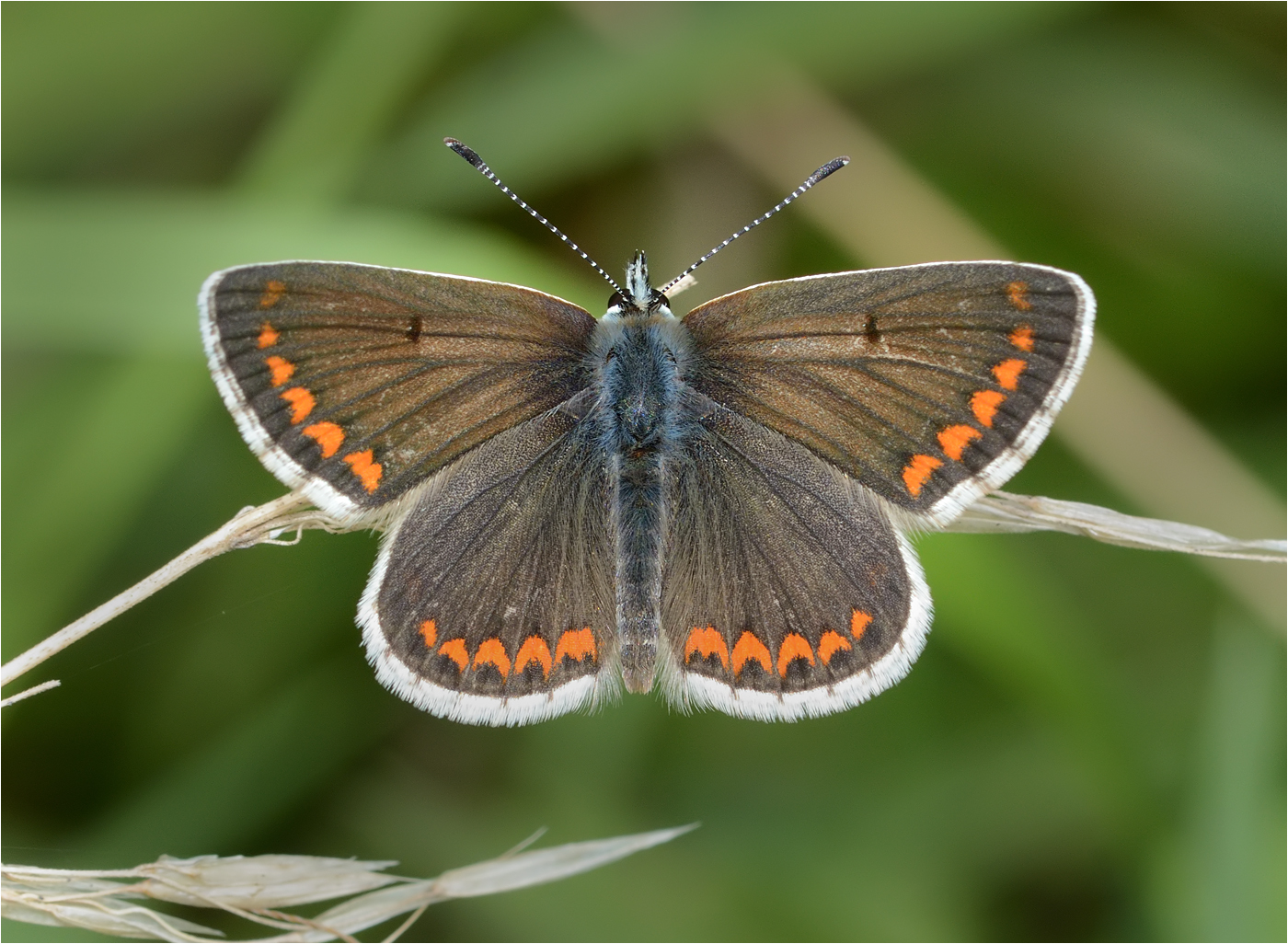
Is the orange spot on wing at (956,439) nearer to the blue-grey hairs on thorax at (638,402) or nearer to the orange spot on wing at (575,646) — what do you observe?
the blue-grey hairs on thorax at (638,402)

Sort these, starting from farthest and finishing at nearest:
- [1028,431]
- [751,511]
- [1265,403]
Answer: [1265,403] → [751,511] → [1028,431]

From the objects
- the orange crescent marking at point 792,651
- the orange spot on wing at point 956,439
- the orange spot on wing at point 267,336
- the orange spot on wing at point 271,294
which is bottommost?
the orange crescent marking at point 792,651

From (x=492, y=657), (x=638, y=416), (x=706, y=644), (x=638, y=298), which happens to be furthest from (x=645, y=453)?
(x=492, y=657)

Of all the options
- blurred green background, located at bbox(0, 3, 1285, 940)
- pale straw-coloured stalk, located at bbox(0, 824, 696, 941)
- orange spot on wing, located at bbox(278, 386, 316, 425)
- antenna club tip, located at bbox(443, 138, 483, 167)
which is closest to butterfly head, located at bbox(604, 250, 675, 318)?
antenna club tip, located at bbox(443, 138, 483, 167)

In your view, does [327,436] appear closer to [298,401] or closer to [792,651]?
[298,401]

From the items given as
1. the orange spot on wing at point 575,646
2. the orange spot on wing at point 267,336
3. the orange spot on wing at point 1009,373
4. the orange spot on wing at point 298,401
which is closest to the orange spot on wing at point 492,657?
the orange spot on wing at point 575,646

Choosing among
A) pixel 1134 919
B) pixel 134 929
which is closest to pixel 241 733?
pixel 134 929

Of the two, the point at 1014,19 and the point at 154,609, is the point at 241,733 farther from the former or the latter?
the point at 1014,19
